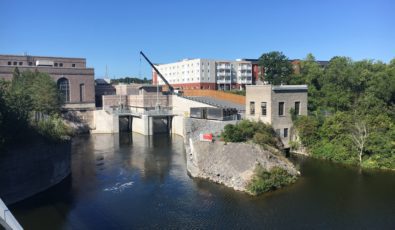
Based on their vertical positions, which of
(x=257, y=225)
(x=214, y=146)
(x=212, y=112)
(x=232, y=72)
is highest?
(x=232, y=72)

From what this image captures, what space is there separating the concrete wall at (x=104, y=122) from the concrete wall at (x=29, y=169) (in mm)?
37548

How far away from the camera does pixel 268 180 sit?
1267 inches

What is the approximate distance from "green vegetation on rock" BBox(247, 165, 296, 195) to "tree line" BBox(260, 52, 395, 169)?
10.8m

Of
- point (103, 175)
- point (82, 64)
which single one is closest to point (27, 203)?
point (103, 175)

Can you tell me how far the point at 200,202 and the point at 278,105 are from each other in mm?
20931

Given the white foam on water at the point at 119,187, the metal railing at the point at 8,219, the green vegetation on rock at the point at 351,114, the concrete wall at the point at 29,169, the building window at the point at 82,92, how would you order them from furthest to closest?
the building window at the point at 82,92 → the green vegetation on rock at the point at 351,114 → the white foam on water at the point at 119,187 → the concrete wall at the point at 29,169 → the metal railing at the point at 8,219

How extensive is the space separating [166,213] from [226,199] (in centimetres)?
526

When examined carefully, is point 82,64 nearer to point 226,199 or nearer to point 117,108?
point 117,108

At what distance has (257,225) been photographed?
2494 cm

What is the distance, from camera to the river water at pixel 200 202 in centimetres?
2552

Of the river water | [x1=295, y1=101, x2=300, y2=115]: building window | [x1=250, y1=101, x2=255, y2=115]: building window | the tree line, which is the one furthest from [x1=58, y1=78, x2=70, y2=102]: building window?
[x1=295, y1=101, x2=300, y2=115]: building window

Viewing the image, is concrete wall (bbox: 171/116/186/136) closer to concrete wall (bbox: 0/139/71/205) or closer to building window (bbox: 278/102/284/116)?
building window (bbox: 278/102/284/116)

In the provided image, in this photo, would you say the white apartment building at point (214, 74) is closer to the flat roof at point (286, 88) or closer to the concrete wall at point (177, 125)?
the concrete wall at point (177, 125)

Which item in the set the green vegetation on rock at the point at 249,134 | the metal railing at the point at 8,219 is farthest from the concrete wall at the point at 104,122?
the metal railing at the point at 8,219
